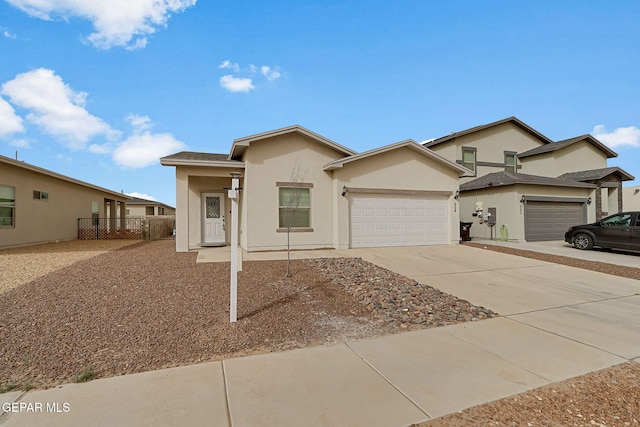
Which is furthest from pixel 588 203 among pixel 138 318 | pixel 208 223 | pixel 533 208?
pixel 138 318

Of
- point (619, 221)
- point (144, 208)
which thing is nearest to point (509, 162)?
point (619, 221)

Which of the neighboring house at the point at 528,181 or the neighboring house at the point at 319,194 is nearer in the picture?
the neighboring house at the point at 319,194

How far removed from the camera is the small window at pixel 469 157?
19.2m

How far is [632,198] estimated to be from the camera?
2423 cm

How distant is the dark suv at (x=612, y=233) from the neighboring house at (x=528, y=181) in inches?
92.6

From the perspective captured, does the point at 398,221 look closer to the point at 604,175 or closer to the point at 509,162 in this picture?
the point at 509,162

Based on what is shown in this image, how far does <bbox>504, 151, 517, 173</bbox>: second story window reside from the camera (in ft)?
67.2

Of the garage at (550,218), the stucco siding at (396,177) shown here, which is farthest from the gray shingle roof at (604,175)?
the stucco siding at (396,177)

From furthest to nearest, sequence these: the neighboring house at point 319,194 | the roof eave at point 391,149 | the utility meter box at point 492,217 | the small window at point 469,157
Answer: the small window at point 469,157
the utility meter box at point 492,217
the roof eave at point 391,149
the neighboring house at point 319,194

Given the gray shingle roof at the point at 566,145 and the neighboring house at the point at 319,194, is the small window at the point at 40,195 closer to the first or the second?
the neighboring house at the point at 319,194

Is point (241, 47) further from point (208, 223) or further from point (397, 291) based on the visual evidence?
point (397, 291)

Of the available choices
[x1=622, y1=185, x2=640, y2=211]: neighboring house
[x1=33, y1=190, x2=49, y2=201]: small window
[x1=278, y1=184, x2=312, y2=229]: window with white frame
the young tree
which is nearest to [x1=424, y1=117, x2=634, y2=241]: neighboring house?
[x1=622, y1=185, x2=640, y2=211]: neighboring house

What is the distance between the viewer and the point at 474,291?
6.45 m

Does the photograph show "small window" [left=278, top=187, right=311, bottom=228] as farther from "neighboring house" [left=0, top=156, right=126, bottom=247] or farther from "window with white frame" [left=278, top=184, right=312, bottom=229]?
"neighboring house" [left=0, top=156, right=126, bottom=247]
